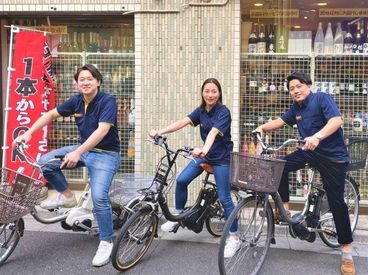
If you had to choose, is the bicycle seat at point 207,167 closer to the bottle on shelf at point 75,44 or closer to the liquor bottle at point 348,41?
the liquor bottle at point 348,41

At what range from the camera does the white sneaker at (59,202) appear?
486 centimetres

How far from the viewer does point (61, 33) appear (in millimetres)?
7266

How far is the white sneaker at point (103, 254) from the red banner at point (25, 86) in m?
2.61

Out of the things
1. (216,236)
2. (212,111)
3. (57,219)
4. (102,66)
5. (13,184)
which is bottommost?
(216,236)

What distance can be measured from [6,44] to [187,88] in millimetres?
2935

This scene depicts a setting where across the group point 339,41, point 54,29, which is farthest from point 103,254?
point 339,41

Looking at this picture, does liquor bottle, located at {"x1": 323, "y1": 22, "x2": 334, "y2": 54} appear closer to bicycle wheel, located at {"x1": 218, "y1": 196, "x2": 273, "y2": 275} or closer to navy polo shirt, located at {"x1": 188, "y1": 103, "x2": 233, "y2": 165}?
navy polo shirt, located at {"x1": 188, "y1": 103, "x2": 233, "y2": 165}

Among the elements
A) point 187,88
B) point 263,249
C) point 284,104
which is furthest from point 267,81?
point 263,249

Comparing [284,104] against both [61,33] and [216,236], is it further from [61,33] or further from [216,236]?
[61,33]

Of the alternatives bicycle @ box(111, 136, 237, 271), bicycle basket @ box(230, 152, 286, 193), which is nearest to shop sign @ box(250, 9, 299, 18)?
bicycle @ box(111, 136, 237, 271)

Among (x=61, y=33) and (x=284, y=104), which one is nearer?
(x=284, y=104)

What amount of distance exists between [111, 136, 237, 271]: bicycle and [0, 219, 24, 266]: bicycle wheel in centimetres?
99

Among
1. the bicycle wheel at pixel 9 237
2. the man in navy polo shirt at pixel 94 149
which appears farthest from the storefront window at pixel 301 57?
the bicycle wheel at pixel 9 237

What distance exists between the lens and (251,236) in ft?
14.2
